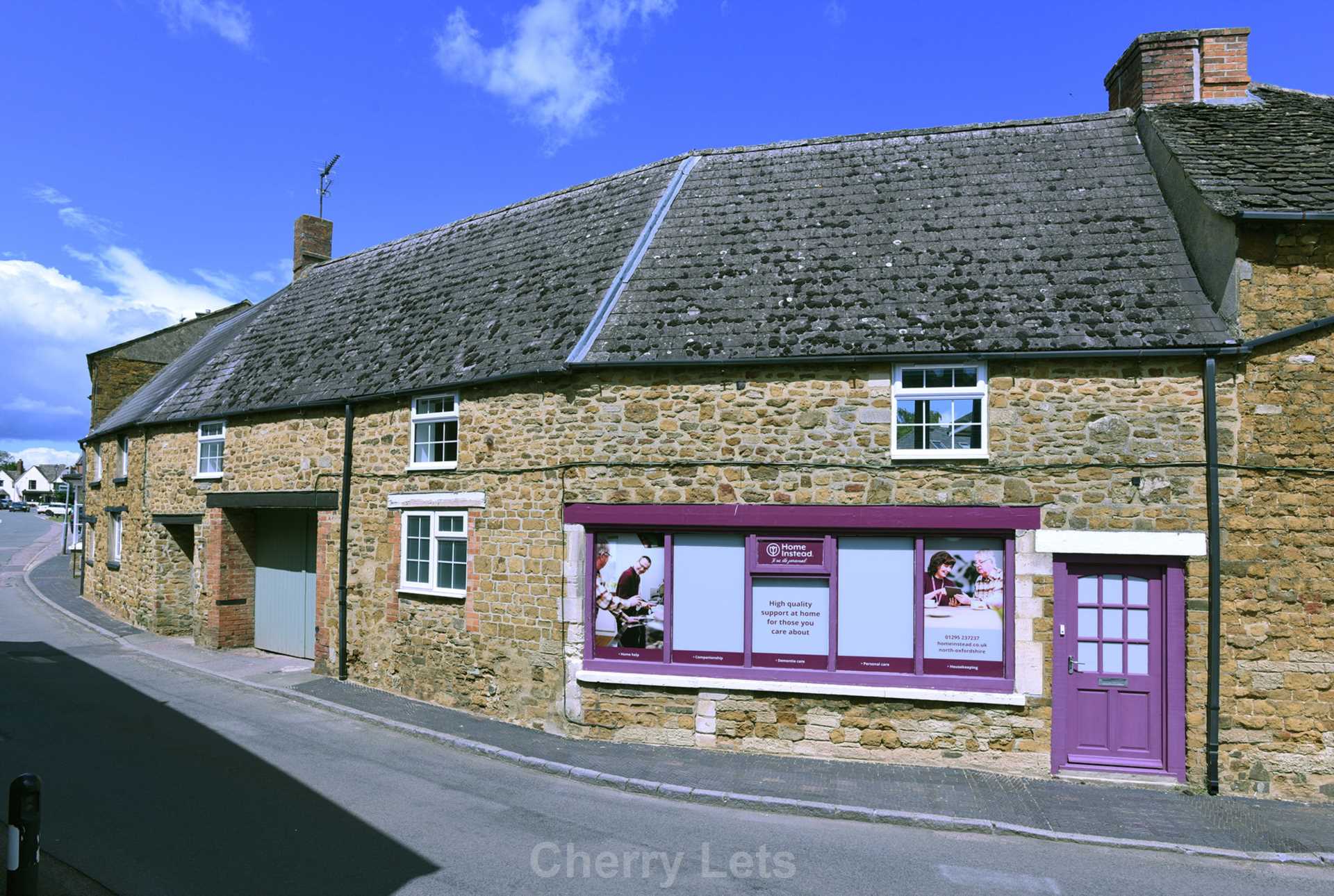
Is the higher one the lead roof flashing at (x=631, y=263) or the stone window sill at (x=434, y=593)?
the lead roof flashing at (x=631, y=263)

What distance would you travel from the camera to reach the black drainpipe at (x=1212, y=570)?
30.2ft

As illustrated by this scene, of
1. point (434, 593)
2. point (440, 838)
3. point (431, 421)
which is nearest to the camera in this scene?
point (440, 838)

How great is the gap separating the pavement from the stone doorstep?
0.24 feet

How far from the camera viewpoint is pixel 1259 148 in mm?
10898

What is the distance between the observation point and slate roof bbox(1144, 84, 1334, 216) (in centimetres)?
949

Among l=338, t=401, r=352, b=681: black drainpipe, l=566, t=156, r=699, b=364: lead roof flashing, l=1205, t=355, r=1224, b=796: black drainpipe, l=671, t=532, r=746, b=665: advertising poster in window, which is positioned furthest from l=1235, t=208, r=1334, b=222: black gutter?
l=338, t=401, r=352, b=681: black drainpipe

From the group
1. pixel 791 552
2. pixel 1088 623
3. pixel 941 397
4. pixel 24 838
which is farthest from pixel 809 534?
pixel 24 838

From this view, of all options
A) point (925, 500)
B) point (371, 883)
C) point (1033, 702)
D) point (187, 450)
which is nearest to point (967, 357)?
point (925, 500)

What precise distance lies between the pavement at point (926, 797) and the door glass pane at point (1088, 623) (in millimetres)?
1637

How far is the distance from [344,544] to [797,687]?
8.27 meters

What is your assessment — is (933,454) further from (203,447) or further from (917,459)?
(203,447)

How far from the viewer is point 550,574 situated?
37.0 ft

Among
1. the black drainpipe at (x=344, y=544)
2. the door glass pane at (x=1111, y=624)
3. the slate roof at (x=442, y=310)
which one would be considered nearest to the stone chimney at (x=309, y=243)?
the slate roof at (x=442, y=310)

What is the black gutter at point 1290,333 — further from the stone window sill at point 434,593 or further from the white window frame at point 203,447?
the white window frame at point 203,447
